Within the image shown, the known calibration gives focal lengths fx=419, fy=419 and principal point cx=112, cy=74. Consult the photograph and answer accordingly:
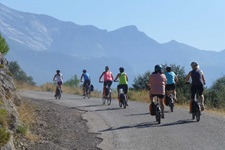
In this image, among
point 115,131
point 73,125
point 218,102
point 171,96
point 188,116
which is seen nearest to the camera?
point 115,131

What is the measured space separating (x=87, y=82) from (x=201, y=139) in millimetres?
16711

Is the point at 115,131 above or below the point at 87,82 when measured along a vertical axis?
below

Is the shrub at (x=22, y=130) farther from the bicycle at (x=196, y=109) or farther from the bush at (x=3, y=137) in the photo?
the bicycle at (x=196, y=109)

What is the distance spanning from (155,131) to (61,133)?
108 inches

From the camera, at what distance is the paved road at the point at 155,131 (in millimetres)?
10352

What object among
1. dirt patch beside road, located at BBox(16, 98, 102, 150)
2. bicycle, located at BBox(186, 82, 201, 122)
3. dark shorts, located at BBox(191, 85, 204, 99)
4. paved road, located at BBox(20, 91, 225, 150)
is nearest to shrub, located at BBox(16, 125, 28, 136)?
dirt patch beside road, located at BBox(16, 98, 102, 150)

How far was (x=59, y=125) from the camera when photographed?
13.0 m

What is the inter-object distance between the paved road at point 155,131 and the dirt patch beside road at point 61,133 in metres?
0.36

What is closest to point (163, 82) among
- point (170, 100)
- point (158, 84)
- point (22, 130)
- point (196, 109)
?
point (158, 84)

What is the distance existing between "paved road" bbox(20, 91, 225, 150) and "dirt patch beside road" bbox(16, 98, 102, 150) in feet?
1.18

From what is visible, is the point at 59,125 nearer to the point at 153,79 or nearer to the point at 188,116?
the point at 153,79

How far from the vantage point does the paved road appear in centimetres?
1035

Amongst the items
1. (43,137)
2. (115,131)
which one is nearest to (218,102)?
(115,131)

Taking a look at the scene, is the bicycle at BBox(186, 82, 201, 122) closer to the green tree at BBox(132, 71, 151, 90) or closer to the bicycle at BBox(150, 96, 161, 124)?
the bicycle at BBox(150, 96, 161, 124)
